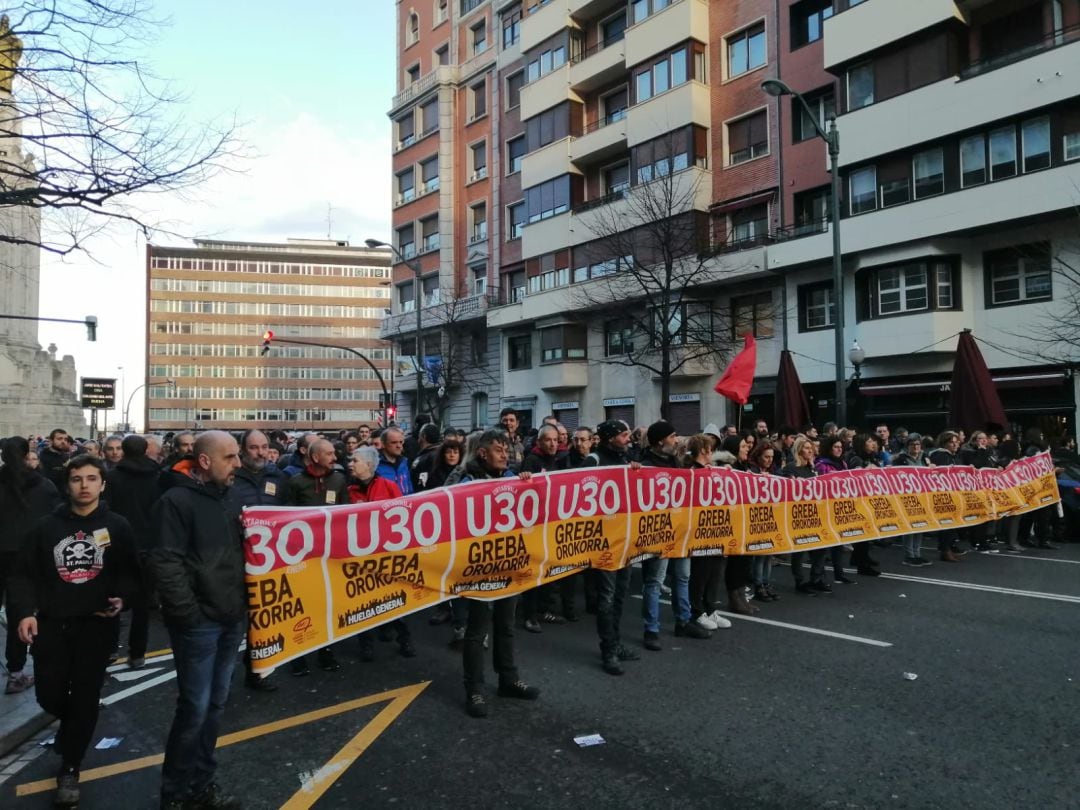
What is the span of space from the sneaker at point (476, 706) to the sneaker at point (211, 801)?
1622 mm

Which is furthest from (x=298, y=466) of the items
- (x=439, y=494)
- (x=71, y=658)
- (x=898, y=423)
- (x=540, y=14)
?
(x=540, y=14)

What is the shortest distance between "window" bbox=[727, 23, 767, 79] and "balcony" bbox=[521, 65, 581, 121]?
25.4ft

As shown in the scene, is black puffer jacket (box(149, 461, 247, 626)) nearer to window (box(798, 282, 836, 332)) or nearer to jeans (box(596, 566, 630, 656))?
jeans (box(596, 566, 630, 656))

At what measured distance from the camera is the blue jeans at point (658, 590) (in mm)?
6730

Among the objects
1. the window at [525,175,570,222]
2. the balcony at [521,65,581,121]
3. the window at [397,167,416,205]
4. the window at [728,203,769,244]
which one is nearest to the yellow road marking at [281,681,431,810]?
the window at [728,203,769,244]

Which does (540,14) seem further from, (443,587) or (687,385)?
(443,587)

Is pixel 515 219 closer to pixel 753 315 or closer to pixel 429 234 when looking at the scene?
pixel 429 234

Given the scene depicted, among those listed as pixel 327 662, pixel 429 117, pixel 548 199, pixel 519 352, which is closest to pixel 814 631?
pixel 327 662

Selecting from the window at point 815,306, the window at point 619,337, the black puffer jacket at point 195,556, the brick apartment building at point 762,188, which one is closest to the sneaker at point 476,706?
the black puffer jacket at point 195,556

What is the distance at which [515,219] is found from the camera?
3791 centimetres

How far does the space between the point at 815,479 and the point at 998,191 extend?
1543cm

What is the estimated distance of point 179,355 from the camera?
10369 centimetres

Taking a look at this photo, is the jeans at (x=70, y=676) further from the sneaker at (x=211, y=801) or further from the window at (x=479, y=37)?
the window at (x=479, y=37)

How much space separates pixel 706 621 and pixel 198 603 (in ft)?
15.9
